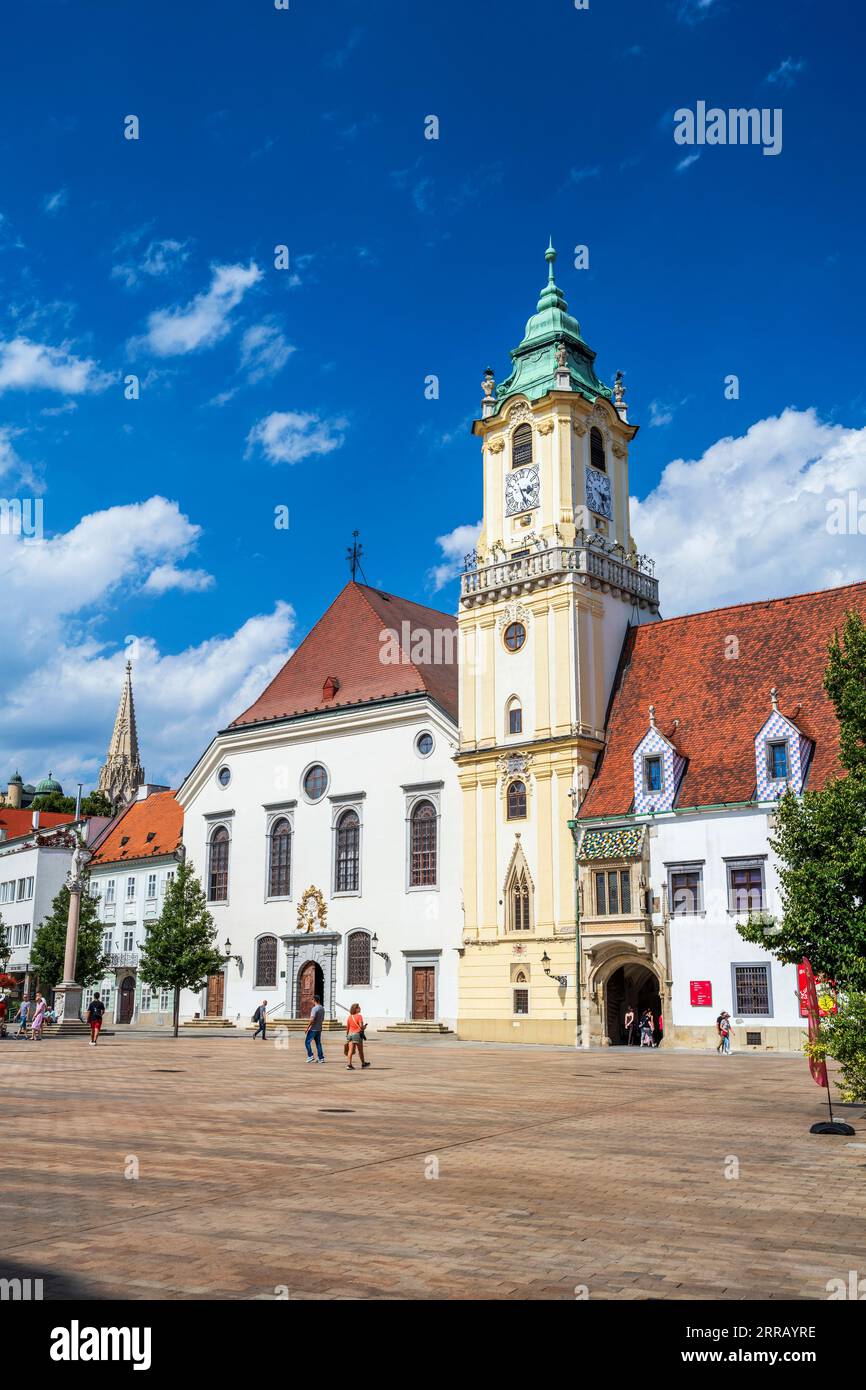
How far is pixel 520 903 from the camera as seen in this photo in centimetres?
4659

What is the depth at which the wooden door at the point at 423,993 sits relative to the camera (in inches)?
1967

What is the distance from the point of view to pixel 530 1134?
16484mm

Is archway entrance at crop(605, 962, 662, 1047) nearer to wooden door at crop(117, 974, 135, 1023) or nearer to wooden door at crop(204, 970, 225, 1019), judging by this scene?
wooden door at crop(204, 970, 225, 1019)

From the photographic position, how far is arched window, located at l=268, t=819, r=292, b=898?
5690 centimetres

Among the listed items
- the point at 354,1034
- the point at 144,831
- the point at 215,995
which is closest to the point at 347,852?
the point at 215,995

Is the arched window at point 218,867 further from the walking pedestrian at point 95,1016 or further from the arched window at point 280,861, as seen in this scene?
the walking pedestrian at point 95,1016

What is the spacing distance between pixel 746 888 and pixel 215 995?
97.1ft

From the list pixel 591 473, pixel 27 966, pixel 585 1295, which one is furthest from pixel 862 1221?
pixel 27 966

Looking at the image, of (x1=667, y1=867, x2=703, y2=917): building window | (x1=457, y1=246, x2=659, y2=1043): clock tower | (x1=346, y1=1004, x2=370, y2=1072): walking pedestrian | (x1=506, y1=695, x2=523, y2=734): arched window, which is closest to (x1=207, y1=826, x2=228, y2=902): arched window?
(x1=457, y1=246, x2=659, y2=1043): clock tower

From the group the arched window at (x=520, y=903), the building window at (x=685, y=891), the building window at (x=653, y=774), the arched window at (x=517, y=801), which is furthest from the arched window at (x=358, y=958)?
the building window at (x=685, y=891)

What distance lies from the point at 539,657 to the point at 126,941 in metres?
32.2

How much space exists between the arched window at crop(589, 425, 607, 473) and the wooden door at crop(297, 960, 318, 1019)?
84.5 ft

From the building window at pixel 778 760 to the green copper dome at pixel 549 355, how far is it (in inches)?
733

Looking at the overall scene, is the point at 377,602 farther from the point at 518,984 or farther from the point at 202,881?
the point at 518,984
